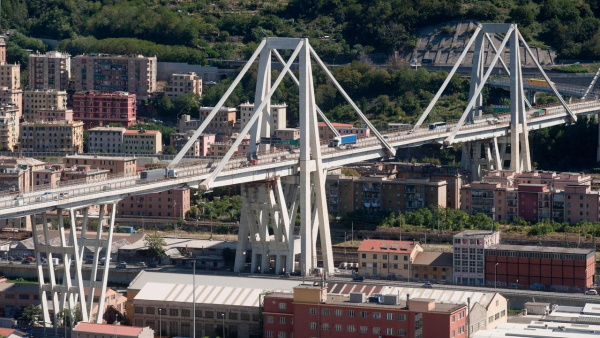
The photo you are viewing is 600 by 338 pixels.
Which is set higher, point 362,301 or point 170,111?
point 170,111

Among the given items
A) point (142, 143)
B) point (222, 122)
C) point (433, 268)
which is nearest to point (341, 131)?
point (222, 122)

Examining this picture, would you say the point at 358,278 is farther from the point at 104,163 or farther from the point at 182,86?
the point at 182,86

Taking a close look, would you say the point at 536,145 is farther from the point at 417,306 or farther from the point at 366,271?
the point at 417,306

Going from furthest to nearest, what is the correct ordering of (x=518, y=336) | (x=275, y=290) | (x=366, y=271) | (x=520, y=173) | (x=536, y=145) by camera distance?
(x=536, y=145) < (x=520, y=173) < (x=366, y=271) < (x=275, y=290) < (x=518, y=336)

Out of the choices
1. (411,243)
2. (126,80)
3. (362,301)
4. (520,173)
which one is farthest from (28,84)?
(362,301)

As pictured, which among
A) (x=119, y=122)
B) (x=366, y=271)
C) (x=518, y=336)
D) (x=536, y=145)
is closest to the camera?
(x=518, y=336)

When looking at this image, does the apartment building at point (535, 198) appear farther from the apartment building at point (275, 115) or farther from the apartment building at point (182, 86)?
the apartment building at point (182, 86)

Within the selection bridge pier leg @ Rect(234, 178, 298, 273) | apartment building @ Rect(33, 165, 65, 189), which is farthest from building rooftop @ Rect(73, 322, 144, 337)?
apartment building @ Rect(33, 165, 65, 189)

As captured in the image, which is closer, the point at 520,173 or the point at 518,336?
the point at 518,336
